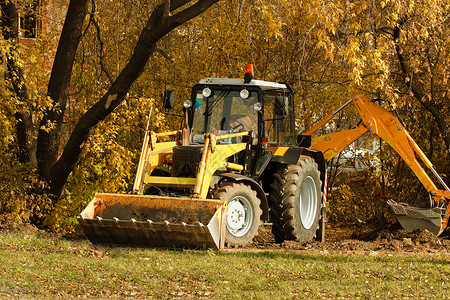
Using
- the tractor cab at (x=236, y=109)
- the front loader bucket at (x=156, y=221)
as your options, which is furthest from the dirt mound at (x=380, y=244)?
the tractor cab at (x=236, y=109)

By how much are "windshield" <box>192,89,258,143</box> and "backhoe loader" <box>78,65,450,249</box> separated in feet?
0.06

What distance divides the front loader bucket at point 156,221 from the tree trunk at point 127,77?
248 centimetres

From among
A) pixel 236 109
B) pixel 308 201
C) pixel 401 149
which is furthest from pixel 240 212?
pixel 401 149

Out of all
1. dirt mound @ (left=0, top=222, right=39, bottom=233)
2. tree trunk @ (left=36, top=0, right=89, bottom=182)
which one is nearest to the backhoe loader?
dirt mound @ (left=0, top=222, right=39, bottom=233)

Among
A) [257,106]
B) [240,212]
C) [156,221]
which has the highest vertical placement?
[257,106]

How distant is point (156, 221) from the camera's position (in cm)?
1111

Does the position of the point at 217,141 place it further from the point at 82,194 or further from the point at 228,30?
the point at 228,30

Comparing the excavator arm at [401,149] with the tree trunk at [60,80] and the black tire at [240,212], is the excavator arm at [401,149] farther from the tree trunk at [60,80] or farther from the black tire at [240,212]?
the tree trunk at [60,80]

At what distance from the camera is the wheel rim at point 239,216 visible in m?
11.5

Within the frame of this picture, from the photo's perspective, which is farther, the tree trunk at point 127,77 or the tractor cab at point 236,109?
the tractor cab at point 236,109

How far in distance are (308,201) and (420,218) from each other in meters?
2.32

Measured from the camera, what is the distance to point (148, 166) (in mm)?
12000

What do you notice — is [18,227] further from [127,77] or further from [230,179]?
[230,179]

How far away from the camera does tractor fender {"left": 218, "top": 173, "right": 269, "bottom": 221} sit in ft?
38.2
